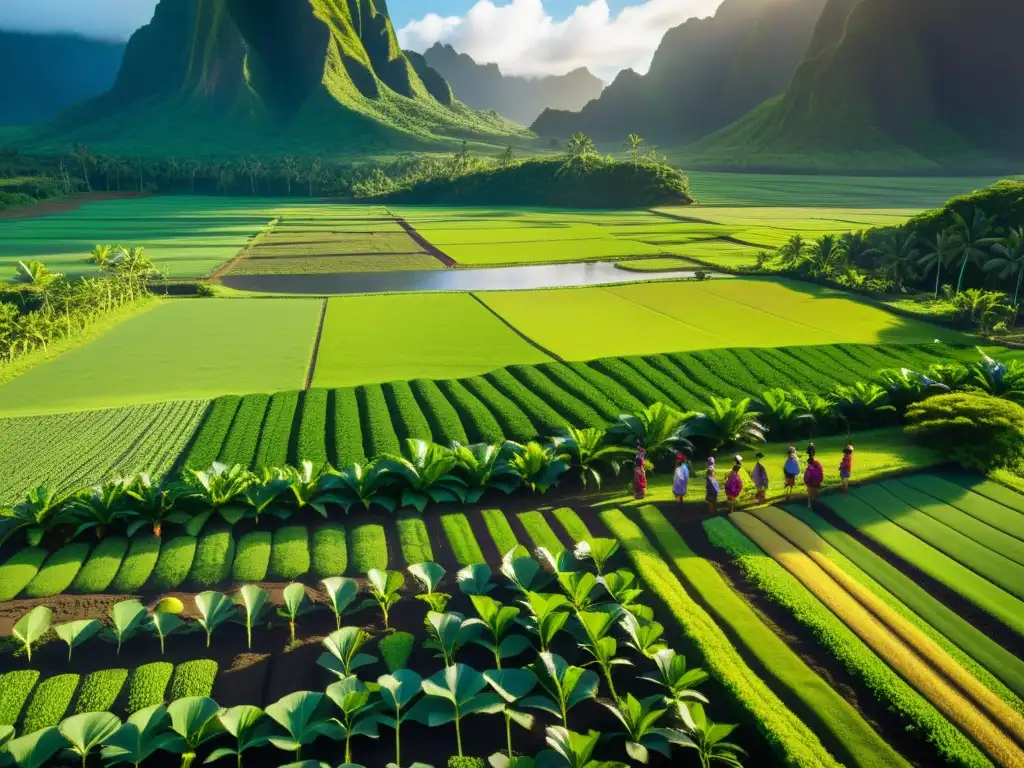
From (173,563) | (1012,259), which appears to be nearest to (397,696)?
(173,563)

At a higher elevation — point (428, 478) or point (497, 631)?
point (497, 631)

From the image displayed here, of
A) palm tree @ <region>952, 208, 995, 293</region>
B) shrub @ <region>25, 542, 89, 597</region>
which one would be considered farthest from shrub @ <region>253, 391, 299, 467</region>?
palm tree @ <region>952, 208, 995, 293</region>

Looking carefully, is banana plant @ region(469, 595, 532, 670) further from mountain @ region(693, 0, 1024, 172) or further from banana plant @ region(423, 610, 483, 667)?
mountain @ region(693, 0, 1024, 172)

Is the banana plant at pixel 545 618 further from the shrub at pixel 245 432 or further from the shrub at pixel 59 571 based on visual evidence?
the shrub at pixel 245 432

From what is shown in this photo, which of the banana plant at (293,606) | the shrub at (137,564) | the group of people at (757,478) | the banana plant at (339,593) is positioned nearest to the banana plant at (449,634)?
the banana plant at (339,593)

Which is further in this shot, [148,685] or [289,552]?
[289,552]

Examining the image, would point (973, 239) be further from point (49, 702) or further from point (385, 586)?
point (49, 702)
